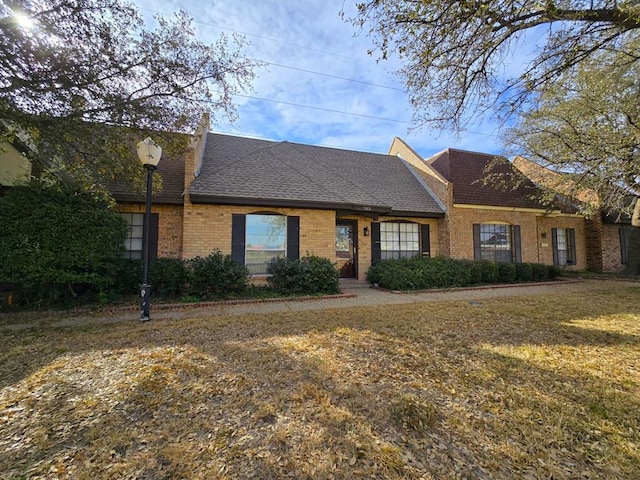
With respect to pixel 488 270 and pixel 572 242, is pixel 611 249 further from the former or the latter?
pixel 488 270

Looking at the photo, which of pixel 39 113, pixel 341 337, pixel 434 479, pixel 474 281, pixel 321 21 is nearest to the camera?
pixel 434 479

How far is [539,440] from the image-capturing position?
2242 millimetres

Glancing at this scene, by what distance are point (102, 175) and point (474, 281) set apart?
12.1 metres

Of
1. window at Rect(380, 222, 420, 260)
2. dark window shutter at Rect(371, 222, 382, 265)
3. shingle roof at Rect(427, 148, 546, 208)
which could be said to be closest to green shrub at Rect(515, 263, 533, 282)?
shingle roof at Rect(427, 148, 546, 208)

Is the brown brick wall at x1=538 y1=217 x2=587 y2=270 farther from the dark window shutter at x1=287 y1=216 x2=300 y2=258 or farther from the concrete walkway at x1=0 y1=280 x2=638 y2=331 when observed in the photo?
the dark window shutter at x1=287 y1=216 x2=300 y2=258

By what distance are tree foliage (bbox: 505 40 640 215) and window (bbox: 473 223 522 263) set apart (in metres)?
2.50

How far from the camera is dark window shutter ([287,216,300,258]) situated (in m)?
9.45

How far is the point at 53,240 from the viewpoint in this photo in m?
6.22

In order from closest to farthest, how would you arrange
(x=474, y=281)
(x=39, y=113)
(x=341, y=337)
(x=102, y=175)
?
1. (x=341, y=337)
2. (x=39, y=113)
3. (x=102, y=175)
4. (x=474, y=281)

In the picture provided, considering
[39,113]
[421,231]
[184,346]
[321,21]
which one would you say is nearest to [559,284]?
[421,231]

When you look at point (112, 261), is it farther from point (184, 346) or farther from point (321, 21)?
point (321, 21)

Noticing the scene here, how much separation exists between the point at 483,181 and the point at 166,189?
44.7 feet

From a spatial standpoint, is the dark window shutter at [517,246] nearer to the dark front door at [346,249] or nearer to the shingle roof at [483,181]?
the shingle roof at [483,181]

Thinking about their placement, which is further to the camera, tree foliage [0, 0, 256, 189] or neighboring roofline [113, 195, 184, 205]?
neighboring roofline [113, 195, 184, 205]
